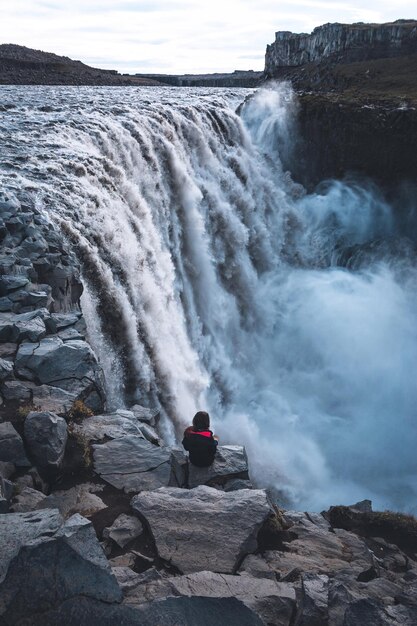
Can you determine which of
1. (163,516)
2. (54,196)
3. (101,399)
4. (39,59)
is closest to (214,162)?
(54,196)

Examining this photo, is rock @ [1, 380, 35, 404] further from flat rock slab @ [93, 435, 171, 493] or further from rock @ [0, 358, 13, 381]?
flat rock slab @ [93, 435, 171, 493]

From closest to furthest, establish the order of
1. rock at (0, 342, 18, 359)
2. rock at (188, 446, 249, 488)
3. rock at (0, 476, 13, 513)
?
rock at (0, 476, 13, 513), rock at (188, 446, 249, 488), rock at (0, 342, 18, 359)

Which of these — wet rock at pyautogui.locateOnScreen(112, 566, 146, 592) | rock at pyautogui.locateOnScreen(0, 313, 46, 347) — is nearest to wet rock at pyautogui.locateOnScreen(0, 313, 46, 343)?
rock at pyautogui.locateOnScreen(0, 313, 46, 347)

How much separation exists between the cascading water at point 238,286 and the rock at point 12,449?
206 inches

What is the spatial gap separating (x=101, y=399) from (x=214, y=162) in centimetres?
1994

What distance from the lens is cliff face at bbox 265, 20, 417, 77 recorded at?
68.4 meters

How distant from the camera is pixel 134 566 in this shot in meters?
6.23

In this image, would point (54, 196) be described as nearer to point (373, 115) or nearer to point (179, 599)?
point (179, 599)

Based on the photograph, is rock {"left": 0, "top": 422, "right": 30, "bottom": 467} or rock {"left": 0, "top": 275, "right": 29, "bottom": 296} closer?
rock {"left": 0, "top": 422, "right": 30, "bottom": 467}

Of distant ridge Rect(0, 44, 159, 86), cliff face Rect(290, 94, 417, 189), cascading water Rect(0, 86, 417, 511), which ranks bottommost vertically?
cascading water Rect(0, 86, 417, 511)

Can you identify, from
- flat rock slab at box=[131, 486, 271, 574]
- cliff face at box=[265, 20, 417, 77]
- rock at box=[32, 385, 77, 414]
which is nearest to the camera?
flat rock slab at box=[131, 486, 271, 574]

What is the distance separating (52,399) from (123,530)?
2.81 metres

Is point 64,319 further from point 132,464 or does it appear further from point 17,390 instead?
point 132,464

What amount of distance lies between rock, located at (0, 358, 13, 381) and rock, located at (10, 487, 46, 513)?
7.84 feet
